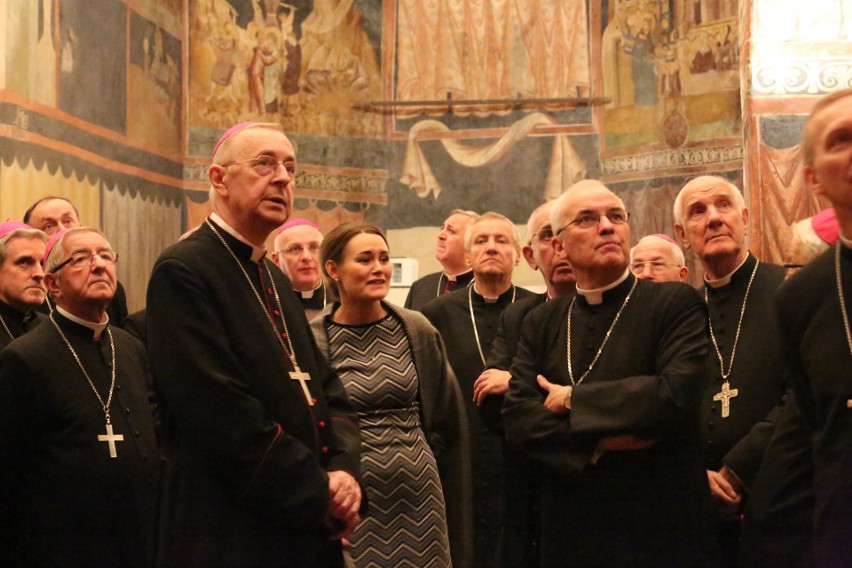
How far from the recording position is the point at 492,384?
4.07m

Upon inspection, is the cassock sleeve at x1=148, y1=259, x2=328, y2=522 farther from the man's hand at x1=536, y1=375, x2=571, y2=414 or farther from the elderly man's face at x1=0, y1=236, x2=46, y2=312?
the elderly man's face at x1=0, y1=236, x2=46, y2=312

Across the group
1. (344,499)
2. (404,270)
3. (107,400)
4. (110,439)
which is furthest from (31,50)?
(344,499)

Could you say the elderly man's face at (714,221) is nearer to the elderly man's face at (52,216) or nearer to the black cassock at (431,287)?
the black cassock at (431,287)

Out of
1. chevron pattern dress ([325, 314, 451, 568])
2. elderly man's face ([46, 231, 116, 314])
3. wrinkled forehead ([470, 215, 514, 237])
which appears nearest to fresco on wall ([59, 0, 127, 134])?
wrinkled forehead ([470, 215, 514, 237])

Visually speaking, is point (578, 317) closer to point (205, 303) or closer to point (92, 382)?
point (205, 303)

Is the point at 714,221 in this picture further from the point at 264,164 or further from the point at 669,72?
the point at 669,72

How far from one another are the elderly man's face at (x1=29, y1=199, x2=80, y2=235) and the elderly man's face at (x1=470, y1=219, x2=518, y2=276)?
Answer: 94.3 inches

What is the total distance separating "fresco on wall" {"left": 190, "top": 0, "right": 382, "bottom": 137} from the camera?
13.5 m

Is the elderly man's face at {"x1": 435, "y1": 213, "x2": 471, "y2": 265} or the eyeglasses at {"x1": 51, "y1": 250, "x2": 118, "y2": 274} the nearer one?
the eyeglasses at {"x1": 51, "y1": 250, "x2": 118, "y2": 274}

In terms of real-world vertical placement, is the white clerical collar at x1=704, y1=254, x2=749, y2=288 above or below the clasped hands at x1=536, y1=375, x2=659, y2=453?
above

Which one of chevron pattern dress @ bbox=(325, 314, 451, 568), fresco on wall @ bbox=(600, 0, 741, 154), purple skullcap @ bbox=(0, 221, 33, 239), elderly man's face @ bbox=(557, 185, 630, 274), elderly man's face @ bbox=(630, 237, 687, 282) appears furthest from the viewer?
fresco on wall @ bbox=(600, 0, 741, 154)

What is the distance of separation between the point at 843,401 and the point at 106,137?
31.9ft

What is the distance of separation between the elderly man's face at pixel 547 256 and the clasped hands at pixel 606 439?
3.16 feet

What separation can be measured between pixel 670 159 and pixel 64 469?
10122 millimetres
